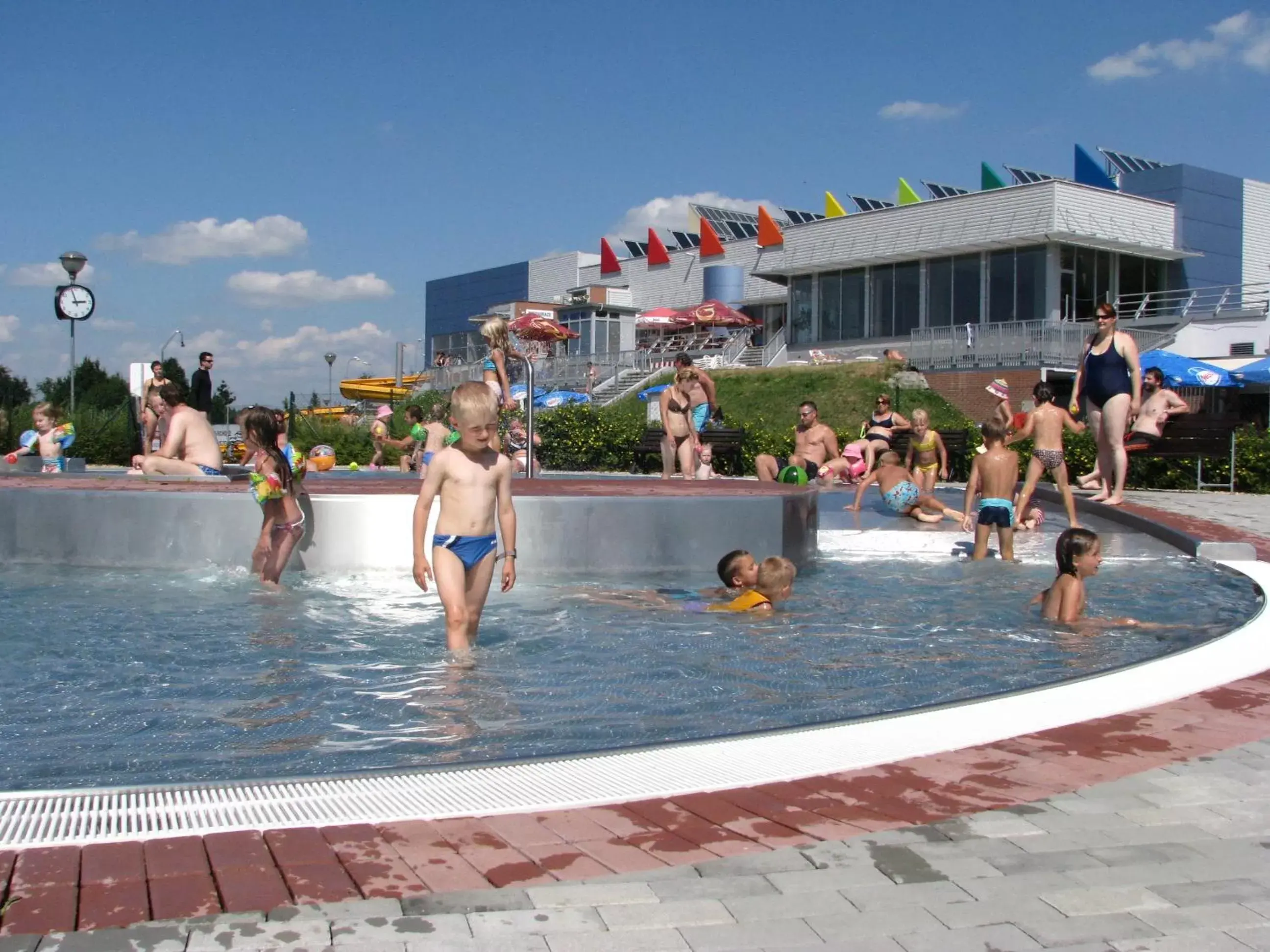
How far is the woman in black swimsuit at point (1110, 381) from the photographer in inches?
431

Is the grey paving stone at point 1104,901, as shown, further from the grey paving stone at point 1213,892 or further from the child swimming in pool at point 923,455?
the child swimming in pool at point 923,455

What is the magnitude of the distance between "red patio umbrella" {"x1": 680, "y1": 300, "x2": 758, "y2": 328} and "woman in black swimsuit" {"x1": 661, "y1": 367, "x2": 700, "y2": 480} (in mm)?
33912

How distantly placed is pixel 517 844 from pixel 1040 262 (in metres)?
36.7

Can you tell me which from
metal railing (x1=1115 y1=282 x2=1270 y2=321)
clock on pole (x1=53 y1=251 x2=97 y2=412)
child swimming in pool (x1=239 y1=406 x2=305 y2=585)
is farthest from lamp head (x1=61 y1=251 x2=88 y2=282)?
metal railing (x1=1115 y1=282 x2=1270 y2=321)

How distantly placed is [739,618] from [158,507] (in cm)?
451

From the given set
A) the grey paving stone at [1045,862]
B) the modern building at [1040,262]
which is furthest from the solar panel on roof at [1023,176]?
the grey paving stone at [1045,862]

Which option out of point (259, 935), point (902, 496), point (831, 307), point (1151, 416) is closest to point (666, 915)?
point (259, 935)

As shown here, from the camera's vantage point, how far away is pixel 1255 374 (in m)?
25.2

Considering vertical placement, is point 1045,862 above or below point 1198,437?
below

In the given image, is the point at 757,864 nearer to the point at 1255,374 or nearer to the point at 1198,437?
the point at 1198,437

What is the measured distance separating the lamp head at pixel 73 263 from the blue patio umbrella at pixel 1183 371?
2097 centimetres

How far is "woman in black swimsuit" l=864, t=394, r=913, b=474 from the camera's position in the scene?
581 inches

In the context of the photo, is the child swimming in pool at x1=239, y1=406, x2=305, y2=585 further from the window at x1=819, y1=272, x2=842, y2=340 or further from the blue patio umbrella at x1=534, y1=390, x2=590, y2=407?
the window at x1=819, y1=272, x2=842, y2=340

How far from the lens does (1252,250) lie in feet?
137
